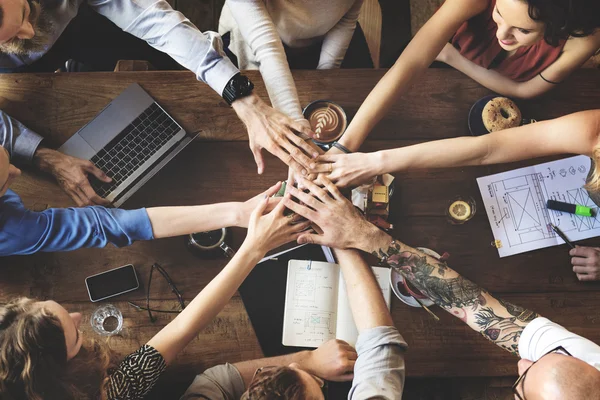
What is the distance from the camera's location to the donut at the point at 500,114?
154 centimetres

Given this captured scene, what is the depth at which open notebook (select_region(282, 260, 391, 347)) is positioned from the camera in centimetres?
146

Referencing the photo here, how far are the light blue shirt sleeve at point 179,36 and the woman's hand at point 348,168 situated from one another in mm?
431

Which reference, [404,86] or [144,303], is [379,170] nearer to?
[404,86]

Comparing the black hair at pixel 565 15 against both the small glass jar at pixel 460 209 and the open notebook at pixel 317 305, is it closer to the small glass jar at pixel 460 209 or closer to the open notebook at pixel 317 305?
the small glass jar at pixel 460 209

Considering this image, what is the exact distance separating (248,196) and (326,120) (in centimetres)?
39

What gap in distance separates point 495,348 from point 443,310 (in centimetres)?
20

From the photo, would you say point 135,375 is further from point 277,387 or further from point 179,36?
point 179,36

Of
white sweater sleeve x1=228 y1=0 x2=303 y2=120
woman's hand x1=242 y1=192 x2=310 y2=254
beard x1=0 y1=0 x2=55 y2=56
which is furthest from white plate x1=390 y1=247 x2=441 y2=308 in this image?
beard x1=0 y1=0 x2=55 y2=56

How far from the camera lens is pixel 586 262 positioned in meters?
1.46

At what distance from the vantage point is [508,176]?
5.08ft

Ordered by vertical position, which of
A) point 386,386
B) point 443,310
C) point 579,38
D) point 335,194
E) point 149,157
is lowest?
point 386,386

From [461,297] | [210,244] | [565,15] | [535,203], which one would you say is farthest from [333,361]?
[565,15]

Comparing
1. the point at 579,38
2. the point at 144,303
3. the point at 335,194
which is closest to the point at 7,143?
the point at 144,303

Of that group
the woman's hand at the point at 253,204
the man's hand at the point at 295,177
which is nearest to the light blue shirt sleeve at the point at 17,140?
the woman's hand at the point at 253,204
